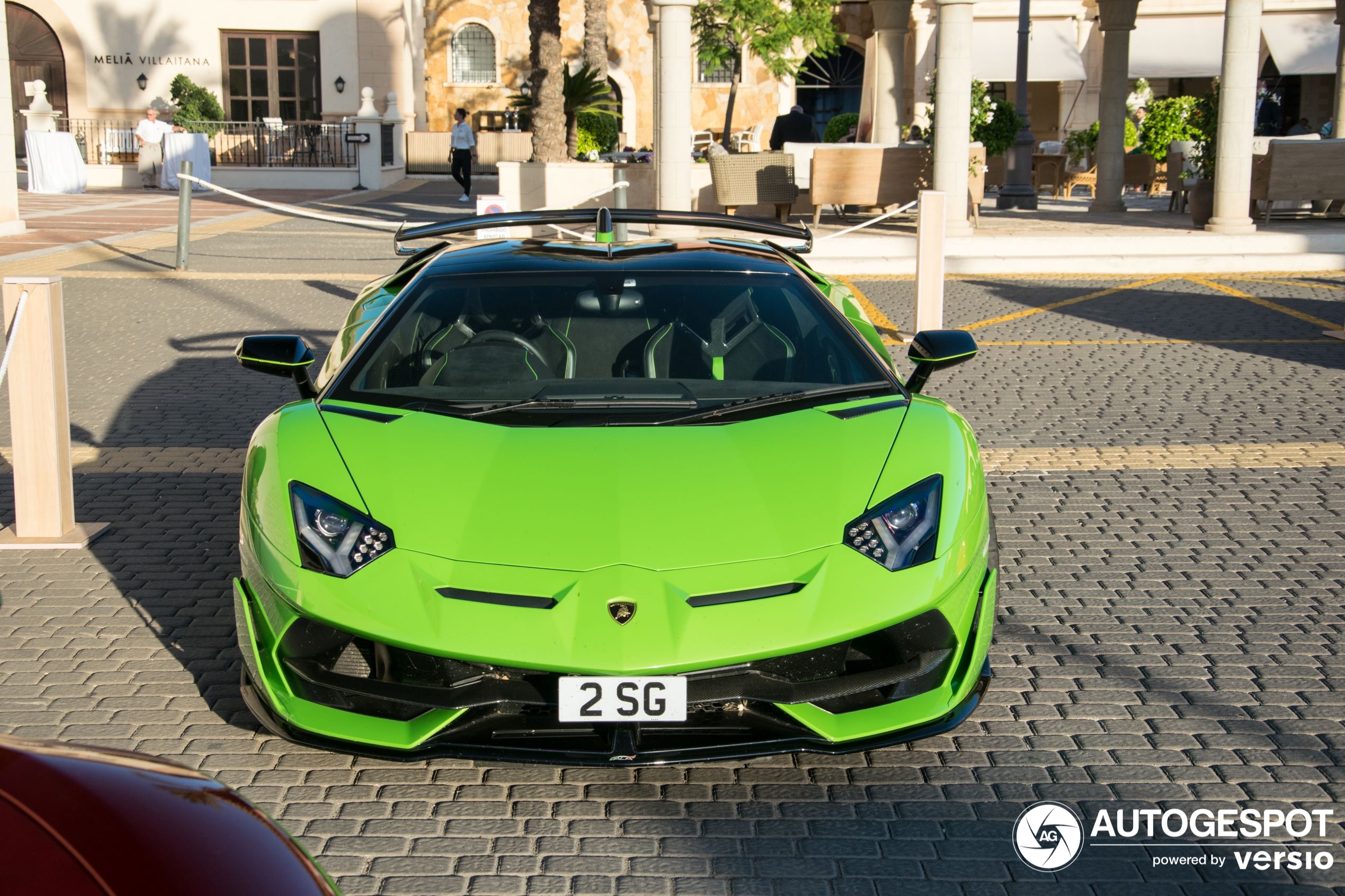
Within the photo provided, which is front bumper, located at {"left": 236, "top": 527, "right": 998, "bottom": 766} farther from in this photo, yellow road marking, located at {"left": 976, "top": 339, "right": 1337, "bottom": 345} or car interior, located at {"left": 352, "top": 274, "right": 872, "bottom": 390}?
yellow road marking, located at {"left": 976, "top": 339, "right": 1337, "bottom": 345}

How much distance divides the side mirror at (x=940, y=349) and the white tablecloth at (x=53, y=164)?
29.6 meters

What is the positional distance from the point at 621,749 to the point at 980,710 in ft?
4.60

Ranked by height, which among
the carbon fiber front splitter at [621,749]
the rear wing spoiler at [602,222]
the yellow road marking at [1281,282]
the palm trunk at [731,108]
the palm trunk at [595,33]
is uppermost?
the palm trunk at [595,33]

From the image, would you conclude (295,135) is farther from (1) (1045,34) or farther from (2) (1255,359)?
(2) (1255,359)

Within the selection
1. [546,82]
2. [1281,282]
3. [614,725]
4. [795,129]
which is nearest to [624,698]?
[614,725]

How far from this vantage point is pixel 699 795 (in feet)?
12.2

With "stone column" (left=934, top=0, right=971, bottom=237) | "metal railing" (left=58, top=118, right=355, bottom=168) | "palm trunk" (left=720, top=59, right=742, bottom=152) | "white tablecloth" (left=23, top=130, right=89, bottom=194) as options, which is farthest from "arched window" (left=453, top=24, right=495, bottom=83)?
"stone column" (left=934, top=0, right=971, bottom=237)

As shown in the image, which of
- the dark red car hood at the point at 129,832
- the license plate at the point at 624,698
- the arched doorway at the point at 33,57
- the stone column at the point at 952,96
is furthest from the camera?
the arched doorway at the point at 33,57

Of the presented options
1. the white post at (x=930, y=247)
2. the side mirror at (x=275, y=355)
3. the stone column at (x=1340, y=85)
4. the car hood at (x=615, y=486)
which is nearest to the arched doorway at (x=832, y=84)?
the stone column at (x=1340, y=85)

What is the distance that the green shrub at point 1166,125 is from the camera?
2658 centimetres

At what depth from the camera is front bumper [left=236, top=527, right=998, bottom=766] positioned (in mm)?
3393

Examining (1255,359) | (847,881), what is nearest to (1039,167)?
(1255,359)

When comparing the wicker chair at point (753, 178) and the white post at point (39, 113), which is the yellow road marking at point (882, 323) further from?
the white post at point (39, 113)

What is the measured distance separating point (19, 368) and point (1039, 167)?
2483 cm
